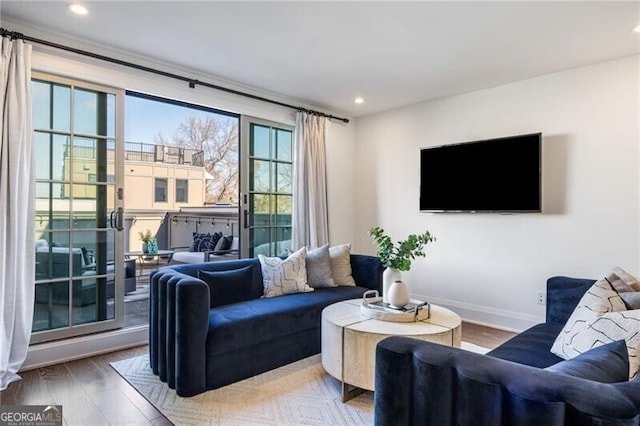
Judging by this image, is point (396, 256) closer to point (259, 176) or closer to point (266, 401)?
point (266, 401)

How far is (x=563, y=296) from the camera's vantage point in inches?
102

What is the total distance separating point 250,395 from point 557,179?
3.37 m

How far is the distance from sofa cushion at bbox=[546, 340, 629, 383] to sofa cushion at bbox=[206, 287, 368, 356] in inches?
78.0

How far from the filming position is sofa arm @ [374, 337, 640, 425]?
935 millimetres

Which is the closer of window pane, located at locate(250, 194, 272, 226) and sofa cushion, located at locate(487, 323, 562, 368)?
sofa cushion, located at locate(487, 323, 562, 368)

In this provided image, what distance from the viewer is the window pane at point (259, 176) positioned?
441 centimetres

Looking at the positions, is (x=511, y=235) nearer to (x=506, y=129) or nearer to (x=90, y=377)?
(x=506, y=129)

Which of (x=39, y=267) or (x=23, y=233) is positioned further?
(x=39, y=267)

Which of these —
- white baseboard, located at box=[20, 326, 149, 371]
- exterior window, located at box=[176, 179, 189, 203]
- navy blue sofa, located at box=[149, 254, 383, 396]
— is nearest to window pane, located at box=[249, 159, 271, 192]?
navy blue sofa, located at box=[149, 254, 383, 396]

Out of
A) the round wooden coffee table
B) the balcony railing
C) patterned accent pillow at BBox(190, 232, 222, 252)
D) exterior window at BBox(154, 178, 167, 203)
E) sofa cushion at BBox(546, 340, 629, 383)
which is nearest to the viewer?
sofa cushion at BBox(546, 340, 629, 383)

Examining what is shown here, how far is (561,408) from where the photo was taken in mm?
954

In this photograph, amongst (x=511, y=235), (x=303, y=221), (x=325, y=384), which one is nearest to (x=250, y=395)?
(x=325, y=384)

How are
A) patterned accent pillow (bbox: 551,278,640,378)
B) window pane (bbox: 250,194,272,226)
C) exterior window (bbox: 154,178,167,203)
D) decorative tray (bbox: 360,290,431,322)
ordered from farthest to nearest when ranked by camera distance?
1. exterior window (bbox: 154,178,167,203)
2. window pane (bbox: 250,194,272,226)
3. decorative tray (bbox: 360,290,431,322)
4. patterned accent pillow (bbox: 551,278,640,378)

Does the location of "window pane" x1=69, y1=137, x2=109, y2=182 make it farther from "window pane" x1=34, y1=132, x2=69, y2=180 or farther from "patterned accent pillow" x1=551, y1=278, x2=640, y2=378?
"patterned accent pillow" x1=551, y1=278, x2=640, y2=378
